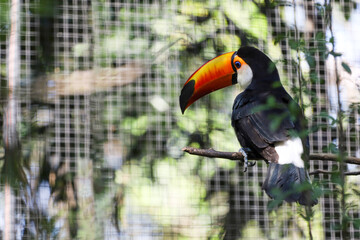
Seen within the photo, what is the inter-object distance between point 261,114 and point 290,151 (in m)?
0.15

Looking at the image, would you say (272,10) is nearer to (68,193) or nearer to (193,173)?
(193,173)

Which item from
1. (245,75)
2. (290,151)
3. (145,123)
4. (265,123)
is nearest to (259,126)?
(265,123)

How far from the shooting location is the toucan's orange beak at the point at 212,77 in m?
1.47

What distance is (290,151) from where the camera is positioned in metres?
1.14

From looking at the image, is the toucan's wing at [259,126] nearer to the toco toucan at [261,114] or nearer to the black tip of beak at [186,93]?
the toco toucan at [261,114]

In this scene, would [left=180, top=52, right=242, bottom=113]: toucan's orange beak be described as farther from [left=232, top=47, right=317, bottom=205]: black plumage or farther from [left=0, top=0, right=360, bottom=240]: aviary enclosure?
[left=0, top=0, right=360, bottom=240]: aviary enclosure

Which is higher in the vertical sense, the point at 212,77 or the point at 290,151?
the point at 212,77

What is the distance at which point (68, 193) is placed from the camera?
171 cm

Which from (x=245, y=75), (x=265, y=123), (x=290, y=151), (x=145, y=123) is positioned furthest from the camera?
(x=145, y=123)

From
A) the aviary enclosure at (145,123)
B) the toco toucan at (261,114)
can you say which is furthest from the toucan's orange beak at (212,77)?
the aviary enclosure at (145,123)

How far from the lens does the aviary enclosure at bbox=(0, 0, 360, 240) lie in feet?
5.53

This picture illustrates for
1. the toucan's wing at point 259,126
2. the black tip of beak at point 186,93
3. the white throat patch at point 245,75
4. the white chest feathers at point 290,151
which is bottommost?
the white chest feathers at point 290,151

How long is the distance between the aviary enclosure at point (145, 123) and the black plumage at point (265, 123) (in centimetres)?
28

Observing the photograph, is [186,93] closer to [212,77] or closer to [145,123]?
[212,77]
